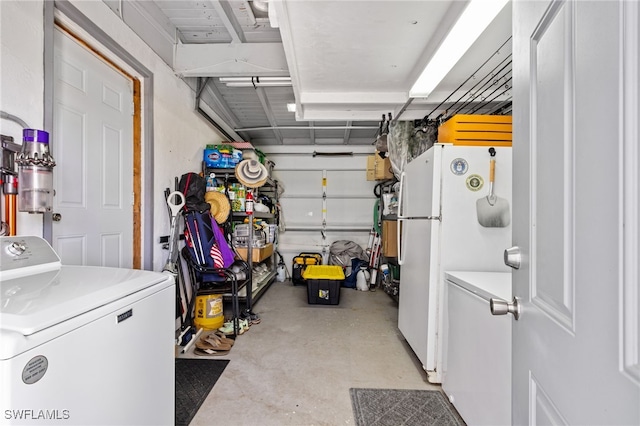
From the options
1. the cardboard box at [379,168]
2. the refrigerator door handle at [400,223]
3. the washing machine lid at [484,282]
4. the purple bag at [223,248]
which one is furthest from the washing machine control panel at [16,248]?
the cardboard box at [379,168]

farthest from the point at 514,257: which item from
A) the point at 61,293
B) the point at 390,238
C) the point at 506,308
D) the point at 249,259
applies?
the point at 390,238

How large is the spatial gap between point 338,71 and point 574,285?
254cm

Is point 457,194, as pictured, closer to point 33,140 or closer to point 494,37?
point 494,37

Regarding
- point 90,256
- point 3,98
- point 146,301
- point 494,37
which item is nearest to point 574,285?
point 146,301

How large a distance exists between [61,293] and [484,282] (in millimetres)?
1909

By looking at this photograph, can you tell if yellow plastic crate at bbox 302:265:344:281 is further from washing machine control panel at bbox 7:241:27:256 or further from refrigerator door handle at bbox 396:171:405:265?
washing machine control panel at bbox 7:241:27:256

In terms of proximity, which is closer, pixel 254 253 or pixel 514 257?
pixel 514 257

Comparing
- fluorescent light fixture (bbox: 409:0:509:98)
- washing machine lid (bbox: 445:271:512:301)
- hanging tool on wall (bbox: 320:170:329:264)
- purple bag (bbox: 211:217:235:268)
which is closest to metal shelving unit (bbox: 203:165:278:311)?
purple bag (bbox: 211:217:235:268)

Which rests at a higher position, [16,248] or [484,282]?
[16,248]

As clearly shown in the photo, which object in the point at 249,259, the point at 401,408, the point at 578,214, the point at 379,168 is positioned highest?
the point at 379,168

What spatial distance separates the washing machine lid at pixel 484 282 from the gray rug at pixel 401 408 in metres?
0.82

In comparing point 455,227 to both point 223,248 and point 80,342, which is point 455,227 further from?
point 223,248

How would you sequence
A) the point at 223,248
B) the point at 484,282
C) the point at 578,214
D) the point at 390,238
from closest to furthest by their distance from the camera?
the point at 578,214 → the point at 484,282 → the point at 223,248 → the point at 390,238

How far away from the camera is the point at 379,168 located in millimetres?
4641
